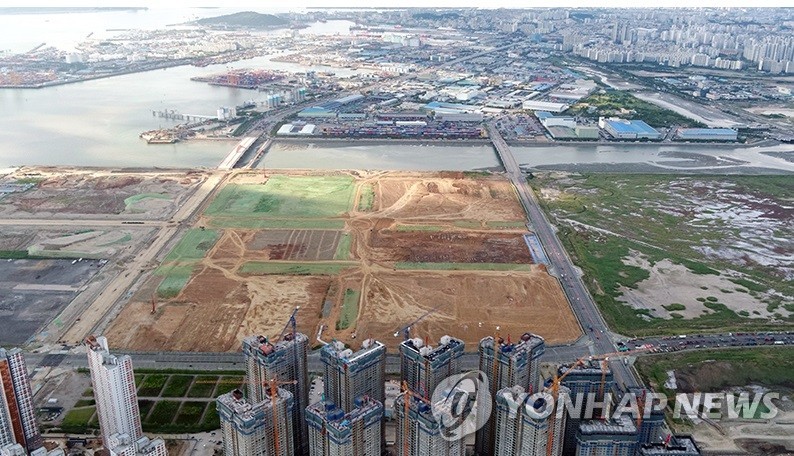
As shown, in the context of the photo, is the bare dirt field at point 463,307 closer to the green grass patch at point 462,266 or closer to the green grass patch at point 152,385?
the green grass patch at point 462,266

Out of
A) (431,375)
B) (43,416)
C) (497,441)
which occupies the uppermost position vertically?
(431,375)

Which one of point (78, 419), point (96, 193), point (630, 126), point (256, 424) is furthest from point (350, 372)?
point (630, 126)

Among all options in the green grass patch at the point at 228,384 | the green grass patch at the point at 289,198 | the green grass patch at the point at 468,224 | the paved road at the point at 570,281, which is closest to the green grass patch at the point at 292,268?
the green grass patch at the point at 289,198

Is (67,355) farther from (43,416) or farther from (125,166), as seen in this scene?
(125,166)

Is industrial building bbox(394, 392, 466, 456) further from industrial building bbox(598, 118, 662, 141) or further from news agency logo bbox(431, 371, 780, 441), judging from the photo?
industrial building bbox(598, 118, 662, 141)

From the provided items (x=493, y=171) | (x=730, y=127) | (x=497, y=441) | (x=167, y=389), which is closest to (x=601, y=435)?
(x=497, y=441)

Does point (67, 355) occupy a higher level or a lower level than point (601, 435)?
lower
